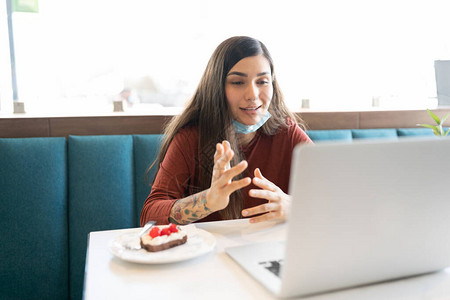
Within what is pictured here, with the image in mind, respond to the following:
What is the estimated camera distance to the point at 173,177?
1346 millimetres

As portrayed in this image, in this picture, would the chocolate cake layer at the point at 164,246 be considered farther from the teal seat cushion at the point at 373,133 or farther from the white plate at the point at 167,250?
the teal seat cushion at the point at 373,133

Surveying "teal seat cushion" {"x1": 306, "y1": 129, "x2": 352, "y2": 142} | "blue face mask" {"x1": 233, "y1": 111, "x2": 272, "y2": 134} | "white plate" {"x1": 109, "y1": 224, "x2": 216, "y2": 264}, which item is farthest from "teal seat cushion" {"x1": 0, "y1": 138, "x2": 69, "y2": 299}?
"teal seat cushion" {"x1": 306, "y1": 129, "x2": 352, "y2": 142}

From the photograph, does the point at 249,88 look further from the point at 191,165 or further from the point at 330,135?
the point at 330,135

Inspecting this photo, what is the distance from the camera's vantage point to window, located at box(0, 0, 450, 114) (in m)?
2.04

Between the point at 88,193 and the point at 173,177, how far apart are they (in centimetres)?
52

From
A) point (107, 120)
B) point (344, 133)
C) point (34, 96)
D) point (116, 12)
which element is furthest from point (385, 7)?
point (34, 96)

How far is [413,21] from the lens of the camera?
2580 millimetres

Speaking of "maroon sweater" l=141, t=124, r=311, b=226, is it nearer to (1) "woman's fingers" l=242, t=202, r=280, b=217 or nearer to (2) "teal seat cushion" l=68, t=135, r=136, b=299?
(1) "woman's fingers" l=242, t=202, r=280, b=217

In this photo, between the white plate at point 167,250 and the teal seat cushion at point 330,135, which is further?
the teal seat cushion at point 330,135

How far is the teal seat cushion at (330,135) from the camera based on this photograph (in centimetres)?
192

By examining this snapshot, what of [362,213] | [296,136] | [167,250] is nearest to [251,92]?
[296,136]

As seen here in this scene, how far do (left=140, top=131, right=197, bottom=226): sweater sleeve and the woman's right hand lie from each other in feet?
0.63

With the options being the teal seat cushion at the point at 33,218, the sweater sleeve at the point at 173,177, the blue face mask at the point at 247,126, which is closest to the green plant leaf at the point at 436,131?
the blue face mask at the point at 247,126

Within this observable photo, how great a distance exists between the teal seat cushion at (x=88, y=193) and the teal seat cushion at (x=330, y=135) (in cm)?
83
